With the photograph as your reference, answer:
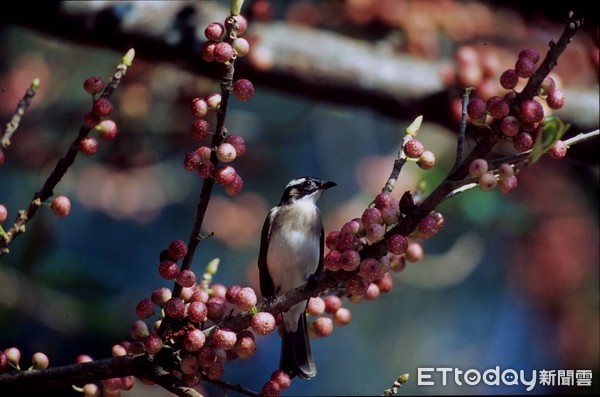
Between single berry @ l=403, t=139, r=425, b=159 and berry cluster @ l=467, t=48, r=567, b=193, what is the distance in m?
0.11

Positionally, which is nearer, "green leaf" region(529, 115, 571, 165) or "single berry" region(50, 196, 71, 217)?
"green leaf" region(529, 115, 571, 165)

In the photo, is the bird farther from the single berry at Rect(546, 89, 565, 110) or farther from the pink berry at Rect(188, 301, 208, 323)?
the single berry at Rect(546, 89, 565, 110)

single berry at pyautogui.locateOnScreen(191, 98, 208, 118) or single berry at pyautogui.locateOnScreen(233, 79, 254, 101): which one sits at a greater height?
single berry at pyautogui.locateOnScreen(233, 79, 254, 101)

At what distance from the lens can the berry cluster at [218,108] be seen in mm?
1396

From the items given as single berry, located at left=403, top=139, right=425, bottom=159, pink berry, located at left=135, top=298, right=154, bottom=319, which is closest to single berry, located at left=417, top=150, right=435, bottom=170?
single berry, located at left=403, top=139, right=425, bottom=159

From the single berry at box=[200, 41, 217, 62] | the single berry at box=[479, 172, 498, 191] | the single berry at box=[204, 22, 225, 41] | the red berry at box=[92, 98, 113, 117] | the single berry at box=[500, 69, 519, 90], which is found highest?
the single berry at box=[500, 69, 519, 90]

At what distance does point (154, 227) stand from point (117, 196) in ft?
4.33

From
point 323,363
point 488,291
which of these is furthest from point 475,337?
point 323,363

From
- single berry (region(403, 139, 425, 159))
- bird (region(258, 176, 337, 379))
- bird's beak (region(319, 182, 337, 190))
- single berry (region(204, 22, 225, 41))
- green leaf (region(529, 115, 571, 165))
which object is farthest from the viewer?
bird (region(258, 176, 337, 379))

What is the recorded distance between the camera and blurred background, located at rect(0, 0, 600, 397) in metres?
2.89

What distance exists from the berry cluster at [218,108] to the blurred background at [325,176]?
986 mm

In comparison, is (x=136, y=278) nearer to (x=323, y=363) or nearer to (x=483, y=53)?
(x=323, y=363)

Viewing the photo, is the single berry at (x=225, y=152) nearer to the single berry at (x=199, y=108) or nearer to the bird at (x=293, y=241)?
the single berry at (x=199, y=108)

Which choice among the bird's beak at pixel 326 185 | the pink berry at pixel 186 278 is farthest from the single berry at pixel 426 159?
the bird's beak at pixel 326 185
